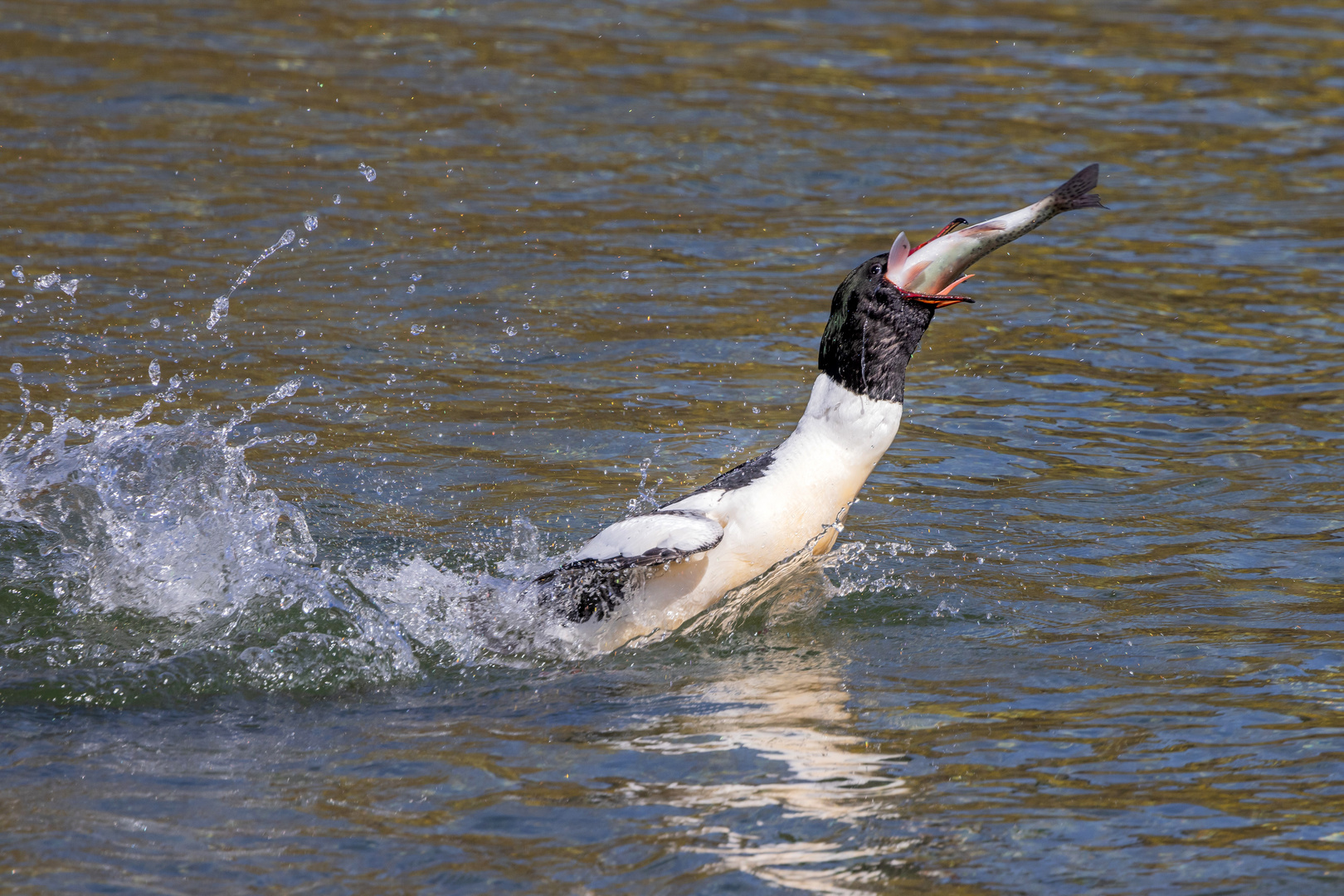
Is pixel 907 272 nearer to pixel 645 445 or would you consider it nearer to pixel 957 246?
pixel 957 246

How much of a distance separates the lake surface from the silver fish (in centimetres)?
116

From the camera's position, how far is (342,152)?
10852mm

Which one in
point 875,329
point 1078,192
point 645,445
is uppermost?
point 1078,192

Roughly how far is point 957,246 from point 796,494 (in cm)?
98

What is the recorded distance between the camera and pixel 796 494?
520 cm

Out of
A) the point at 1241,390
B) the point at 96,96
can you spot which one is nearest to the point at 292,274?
the point at 96,96

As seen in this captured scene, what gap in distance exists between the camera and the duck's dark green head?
5.07 metres

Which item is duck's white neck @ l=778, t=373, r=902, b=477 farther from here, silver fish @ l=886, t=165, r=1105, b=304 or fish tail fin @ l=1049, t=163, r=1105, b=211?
fish tail fin @ l=1049, t=163, r=1105, b=211

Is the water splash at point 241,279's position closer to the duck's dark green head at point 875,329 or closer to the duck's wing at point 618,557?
the duck's wing at point 618,557

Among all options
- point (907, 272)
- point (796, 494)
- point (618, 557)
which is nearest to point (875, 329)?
point (907, 272)

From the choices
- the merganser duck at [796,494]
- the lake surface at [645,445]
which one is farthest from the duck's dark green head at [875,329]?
the lake surface at [645,445]

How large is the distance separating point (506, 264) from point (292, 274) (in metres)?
1.26

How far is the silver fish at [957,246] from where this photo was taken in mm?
4816

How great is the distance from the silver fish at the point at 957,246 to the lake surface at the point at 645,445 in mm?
1157
